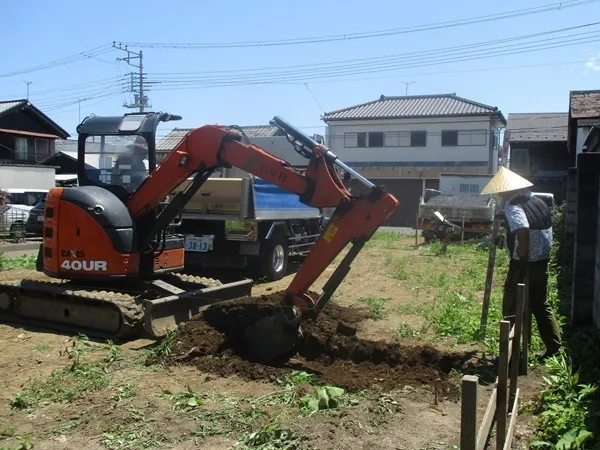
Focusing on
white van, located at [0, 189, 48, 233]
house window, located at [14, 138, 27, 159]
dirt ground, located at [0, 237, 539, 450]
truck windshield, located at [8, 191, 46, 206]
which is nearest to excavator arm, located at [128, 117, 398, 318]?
dirt ground, located at [0, 237, 539, 450]

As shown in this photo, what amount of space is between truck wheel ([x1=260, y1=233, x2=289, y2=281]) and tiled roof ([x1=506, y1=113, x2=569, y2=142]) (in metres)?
11.6

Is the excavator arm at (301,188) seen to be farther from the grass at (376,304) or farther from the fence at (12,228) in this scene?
the fence at (12,228)

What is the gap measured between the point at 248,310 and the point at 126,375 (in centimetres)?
174

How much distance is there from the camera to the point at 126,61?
1957 inches

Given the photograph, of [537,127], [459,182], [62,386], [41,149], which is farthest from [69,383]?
[41,149]

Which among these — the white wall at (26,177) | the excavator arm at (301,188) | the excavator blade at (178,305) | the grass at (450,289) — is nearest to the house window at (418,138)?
the grass at (450,289)

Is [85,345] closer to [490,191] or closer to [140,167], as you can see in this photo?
[140,167]

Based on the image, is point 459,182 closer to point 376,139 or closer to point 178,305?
point 376,139

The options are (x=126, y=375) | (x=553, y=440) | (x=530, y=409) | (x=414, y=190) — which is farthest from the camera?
(x=414, y=190)

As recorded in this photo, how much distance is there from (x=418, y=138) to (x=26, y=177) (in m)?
22.2

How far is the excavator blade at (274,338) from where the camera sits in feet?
20.5

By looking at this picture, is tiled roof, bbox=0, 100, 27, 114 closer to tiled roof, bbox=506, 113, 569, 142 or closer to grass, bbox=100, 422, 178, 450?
tiled roof, bbox=506, 113, 569, 142

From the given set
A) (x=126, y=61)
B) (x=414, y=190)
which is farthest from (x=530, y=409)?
(x=126, y=61)

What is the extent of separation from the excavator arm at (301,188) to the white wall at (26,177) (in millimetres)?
24246
